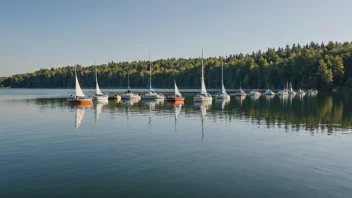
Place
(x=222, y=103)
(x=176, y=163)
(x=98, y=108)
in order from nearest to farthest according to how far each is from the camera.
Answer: (x=176, y=163) < (x=98, y=108) < (x=222, y=103)

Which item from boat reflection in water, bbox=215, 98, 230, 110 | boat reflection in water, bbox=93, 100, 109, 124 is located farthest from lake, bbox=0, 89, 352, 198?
boat reflection in water, bbox=215, 98, 230, 110

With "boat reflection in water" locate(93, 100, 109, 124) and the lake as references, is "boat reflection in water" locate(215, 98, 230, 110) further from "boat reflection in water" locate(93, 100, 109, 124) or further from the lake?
the lake

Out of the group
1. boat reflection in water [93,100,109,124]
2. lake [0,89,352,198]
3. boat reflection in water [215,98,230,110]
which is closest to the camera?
lake [0,89,352,198]

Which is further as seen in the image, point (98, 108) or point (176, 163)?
point (98, 108)

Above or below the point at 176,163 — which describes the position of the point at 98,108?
above

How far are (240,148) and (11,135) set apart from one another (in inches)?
1015

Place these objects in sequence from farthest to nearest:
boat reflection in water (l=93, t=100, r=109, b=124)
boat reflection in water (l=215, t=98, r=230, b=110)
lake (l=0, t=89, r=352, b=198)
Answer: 1. boat reflection in water (l=215, t=98, r=230, b=110)
2. boat reflection in water (l=93, t=100, r=109, b=124)
3. lake (l=0, t=89, r=352, b=198)

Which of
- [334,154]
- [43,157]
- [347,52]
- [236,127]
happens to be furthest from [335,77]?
[43,157]

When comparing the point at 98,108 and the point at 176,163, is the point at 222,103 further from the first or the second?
the point at 176,163

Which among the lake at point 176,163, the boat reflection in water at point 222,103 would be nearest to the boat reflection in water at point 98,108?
the lake at point 176,163

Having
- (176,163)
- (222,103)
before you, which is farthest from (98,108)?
(176,163)

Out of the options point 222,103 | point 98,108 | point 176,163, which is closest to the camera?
point 176,163

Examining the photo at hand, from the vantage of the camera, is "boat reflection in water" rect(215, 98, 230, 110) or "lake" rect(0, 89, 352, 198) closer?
"lake" rect(0, 89, 352, 198)

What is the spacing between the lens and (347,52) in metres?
190
